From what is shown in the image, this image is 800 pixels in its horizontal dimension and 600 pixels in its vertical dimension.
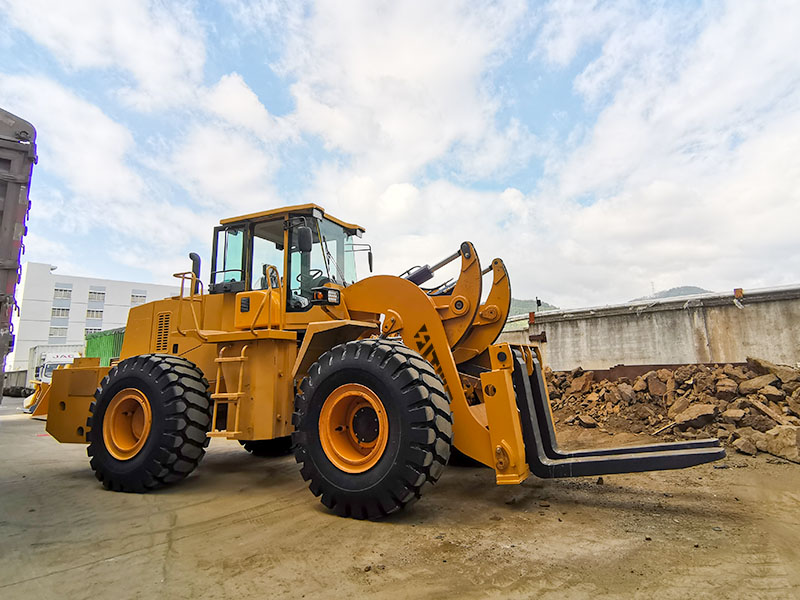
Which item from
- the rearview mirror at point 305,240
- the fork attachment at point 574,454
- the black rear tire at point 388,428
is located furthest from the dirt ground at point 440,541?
the rearview mirror at point 305,240

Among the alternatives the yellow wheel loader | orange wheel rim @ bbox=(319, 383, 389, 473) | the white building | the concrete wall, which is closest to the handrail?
the yellow wheel loader

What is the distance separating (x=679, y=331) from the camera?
1142 centimetres

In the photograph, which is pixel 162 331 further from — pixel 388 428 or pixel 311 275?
pixel 388 428

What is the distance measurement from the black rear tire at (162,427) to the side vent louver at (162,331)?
95 cm

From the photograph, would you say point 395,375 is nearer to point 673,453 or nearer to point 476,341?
point 476,341

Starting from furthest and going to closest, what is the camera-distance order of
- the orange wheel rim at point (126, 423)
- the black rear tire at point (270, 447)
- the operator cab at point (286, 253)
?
the black rear tire at point (270, 447) → the operator cab at point (286, 253) → the orange wheel rim at point (126, 423)

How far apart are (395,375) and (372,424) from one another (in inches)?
24.1

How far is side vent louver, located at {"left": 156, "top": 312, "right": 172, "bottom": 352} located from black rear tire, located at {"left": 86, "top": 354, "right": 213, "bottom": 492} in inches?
37.2

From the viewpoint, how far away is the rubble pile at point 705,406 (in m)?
5.59

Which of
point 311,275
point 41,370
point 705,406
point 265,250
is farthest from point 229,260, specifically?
point 41,370

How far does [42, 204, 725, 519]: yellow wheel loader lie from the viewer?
12.2 feet

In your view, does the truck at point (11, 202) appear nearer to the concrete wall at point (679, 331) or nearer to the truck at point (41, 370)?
the truck at point (41, 370)

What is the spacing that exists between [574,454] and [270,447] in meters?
4.74

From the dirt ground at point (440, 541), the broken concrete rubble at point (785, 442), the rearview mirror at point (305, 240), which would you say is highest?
the rearview mirror at point (305, 240)
